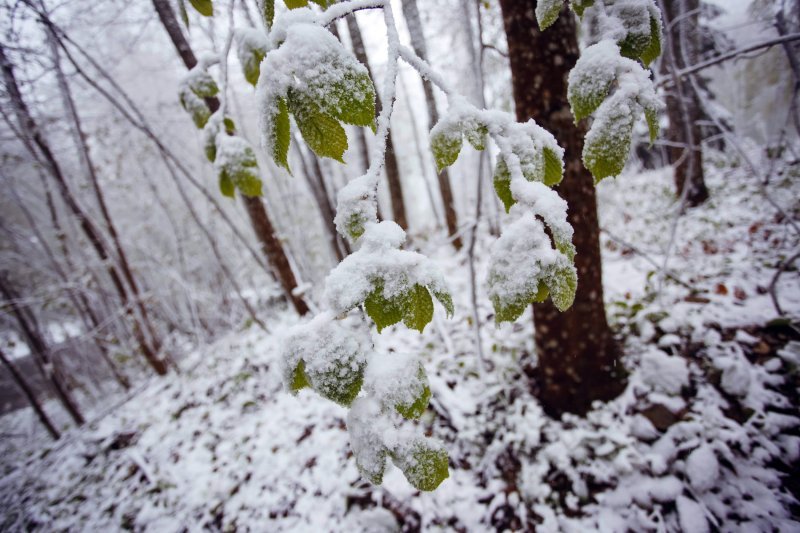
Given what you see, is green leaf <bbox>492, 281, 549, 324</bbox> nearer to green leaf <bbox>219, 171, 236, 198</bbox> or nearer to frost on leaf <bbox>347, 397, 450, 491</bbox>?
frost on leaf <bbox>347, 397, 450, 491</bbox>

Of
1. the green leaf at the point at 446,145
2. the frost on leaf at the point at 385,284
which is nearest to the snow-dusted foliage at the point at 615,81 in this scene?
the green leaf at the point at 446,145

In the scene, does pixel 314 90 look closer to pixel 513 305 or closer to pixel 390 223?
pixel 390 223

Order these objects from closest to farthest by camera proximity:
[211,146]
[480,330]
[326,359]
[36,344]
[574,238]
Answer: [326,359] < [211,146] < [574,238] < [480,330] < [36,344]

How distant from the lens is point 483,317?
3.64m

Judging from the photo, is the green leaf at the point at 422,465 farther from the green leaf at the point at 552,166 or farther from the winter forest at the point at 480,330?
the green leaf at the point at 552,166

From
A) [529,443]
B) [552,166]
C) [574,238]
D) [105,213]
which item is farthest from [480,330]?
[105,213]

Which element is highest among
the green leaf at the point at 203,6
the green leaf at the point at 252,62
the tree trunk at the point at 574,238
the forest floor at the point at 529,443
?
the green leaf at the point at 203,6

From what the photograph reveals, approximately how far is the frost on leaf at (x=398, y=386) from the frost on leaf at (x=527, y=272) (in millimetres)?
179

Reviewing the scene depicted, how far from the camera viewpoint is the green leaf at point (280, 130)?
55 centimetres

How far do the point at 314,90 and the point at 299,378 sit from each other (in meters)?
0.47

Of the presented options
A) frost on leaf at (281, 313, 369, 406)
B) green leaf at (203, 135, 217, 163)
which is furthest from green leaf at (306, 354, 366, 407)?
green leaf at (203, 135, 217, 163)

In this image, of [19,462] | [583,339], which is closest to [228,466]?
[583,339]

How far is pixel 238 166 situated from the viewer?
889mm

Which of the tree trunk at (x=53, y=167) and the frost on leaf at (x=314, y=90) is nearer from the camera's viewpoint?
the frost on leaf at (x=314, y=90)
